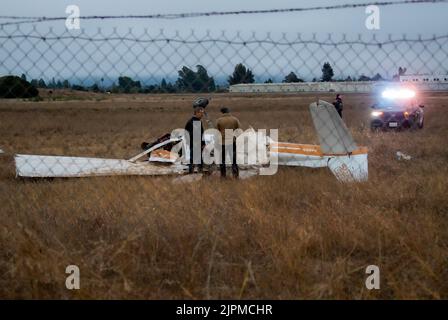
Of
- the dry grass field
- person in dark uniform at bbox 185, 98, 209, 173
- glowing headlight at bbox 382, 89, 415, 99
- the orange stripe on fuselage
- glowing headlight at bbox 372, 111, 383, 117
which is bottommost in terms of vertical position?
the dry grass field

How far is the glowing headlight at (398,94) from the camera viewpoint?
18609 millimetres

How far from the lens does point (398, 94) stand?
18.7 metres

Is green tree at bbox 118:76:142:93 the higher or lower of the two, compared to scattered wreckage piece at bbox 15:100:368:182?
higher

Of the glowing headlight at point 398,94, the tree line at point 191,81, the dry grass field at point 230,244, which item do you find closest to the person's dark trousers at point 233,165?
the dry grass field at point 230,244

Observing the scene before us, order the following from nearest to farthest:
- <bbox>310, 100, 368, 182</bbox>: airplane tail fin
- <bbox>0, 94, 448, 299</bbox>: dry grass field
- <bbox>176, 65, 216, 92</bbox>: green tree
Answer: <bbox>0, 94, 448, 299</bbox>: dry grass field, <bbox>176, 65, 216, 92</bbox>: green tree, <bbox>310, 100, 368, 182</bbox>: airplane tail fin

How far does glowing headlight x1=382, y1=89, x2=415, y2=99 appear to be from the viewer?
1861 cm

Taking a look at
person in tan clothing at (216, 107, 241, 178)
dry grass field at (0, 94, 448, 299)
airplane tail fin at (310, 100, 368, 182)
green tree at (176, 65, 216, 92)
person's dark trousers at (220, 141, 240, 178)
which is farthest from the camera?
person in tan clothing at (216, 107, 241, 178)

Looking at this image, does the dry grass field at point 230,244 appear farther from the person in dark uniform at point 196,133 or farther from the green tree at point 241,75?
the person in dark uniform at point 196,133

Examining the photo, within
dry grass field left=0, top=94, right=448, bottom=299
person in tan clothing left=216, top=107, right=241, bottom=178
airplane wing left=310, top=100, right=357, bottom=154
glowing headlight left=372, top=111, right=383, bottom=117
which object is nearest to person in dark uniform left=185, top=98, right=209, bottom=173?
person in tan clothing left=216, top=107, right=241, bottom=178

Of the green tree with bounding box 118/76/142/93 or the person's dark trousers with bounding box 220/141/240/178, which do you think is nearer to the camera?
the green tree with bounding box 118/76/142/93

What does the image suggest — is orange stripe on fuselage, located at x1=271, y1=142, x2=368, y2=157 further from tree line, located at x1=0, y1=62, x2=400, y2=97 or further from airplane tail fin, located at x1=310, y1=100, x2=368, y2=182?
tree line, located at x1=0, y1=62, x2=400, y2=97
